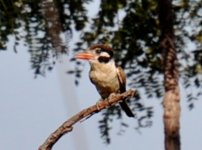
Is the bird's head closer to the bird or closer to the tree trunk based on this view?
the bird

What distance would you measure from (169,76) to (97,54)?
98.6 inches

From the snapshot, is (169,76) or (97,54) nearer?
(97,54)

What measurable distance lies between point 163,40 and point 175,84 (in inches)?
14.6

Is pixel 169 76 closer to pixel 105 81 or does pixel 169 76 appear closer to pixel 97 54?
pixel 105 81

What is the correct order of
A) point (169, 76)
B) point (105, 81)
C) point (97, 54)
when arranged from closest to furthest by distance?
1. point (97, 54)
2. point (105, 81)
3. point (169, 76)

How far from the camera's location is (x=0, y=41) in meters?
4.56

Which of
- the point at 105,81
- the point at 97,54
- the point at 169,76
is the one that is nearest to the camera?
the point at 97,54

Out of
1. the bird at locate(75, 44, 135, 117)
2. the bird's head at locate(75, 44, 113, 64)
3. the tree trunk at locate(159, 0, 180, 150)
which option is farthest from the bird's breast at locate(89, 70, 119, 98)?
the tree trunk at locate(159, 0, 180, 150)

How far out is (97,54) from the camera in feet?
9.48

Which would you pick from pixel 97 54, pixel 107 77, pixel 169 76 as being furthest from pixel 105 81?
pixel 169 76

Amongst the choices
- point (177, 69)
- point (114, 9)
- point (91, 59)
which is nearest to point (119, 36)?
point (114, 9)

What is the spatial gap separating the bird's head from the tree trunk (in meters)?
2.30

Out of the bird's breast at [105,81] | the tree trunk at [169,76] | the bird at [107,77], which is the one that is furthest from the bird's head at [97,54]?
the tree trunk at [169,76]

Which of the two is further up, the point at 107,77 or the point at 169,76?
the point at 169,76
